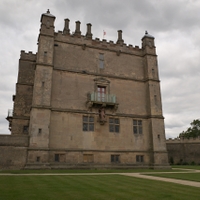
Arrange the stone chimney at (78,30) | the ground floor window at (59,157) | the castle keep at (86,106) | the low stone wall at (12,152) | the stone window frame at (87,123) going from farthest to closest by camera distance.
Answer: the stone chimney at (78,30) < the stone window frame at (87,123) < the ground floor window at (59,157) < the castle keep at (86,106) < the low stone wall at (12,152)

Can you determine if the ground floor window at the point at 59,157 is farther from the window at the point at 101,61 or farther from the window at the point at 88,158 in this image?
the window at the point at 101,61

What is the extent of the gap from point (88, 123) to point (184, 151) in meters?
24.3

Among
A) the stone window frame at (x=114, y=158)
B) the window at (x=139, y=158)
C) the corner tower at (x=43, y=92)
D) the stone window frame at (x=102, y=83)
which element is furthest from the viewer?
the stone window frame at (x=102, y=83)

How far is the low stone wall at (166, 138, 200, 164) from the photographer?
39.2m

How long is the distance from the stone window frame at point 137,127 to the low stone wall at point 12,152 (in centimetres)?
1263

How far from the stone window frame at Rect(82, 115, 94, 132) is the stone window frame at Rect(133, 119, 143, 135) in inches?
215

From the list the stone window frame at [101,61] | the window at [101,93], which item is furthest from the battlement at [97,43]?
the window at [101,93]

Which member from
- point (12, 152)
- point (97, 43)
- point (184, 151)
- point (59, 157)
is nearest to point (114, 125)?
point (59, 157)

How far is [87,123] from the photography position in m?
24.5

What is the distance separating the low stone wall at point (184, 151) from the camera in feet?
129

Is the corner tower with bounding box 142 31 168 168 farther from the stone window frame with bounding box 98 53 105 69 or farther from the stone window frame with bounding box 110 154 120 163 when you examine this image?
the stone window frame with bounding box 98 53 105 69

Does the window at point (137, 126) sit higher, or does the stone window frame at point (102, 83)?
the stone window frame at point (102, 83)

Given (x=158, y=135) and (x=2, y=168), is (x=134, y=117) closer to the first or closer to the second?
(x=158, y=135)

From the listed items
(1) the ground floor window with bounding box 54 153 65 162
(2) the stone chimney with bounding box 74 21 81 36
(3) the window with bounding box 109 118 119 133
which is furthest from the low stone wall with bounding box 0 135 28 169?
(2) the stone chimney with bounding box 74 21 81 36
